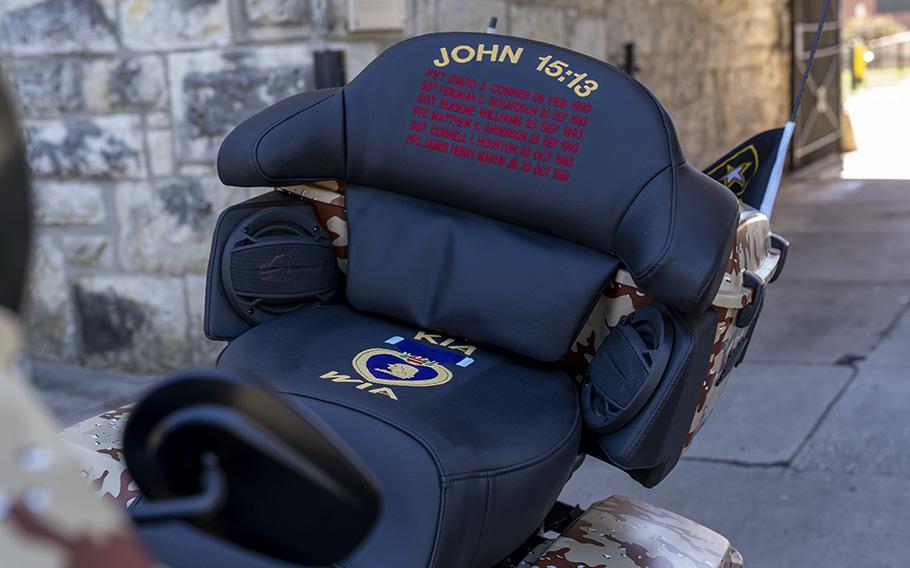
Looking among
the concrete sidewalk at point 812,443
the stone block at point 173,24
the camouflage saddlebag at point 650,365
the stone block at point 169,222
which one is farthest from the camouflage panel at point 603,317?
the stone block at point 173,24

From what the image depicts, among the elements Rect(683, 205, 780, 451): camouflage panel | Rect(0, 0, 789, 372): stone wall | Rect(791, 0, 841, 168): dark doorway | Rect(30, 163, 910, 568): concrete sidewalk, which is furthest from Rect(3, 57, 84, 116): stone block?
Rect(791, 0, 841, 168): dark doorway

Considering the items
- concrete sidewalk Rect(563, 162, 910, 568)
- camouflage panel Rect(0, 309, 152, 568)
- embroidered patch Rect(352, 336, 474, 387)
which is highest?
camouflage panel Rect(0, 309, 152, 568)

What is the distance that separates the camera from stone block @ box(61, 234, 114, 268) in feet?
15.0

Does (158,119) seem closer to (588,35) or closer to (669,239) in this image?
(588,35)

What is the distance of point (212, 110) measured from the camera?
430 centimetres

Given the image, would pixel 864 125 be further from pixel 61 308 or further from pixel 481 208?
pixel 481 208

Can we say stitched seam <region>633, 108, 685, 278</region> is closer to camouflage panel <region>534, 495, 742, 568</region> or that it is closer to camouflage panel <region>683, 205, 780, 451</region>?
camouflage panel <region>683, 205, 780, 451</region>

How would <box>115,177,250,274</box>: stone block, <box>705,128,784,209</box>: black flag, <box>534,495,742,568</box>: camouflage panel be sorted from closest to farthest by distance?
<box>534,495,742,568</box>: camouflage panel < <box>705,128,784,209</box>: black flag < <box>115,177,250,274</box>: stone block

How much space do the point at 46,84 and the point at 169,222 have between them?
2.54 ft

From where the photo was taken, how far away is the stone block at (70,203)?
4555mm

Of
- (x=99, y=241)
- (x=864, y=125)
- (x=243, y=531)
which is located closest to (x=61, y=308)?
(x=99, y=241)

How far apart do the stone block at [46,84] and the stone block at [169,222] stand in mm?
421

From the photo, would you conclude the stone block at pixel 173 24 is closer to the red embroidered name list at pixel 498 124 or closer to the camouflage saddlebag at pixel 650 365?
the red embroidered name list at pixel 498 124

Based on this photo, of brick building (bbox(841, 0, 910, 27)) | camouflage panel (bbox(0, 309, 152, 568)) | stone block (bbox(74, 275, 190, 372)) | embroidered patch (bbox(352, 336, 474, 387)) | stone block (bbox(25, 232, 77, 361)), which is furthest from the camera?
brick building (bbox(841, 0, 910, 27))
